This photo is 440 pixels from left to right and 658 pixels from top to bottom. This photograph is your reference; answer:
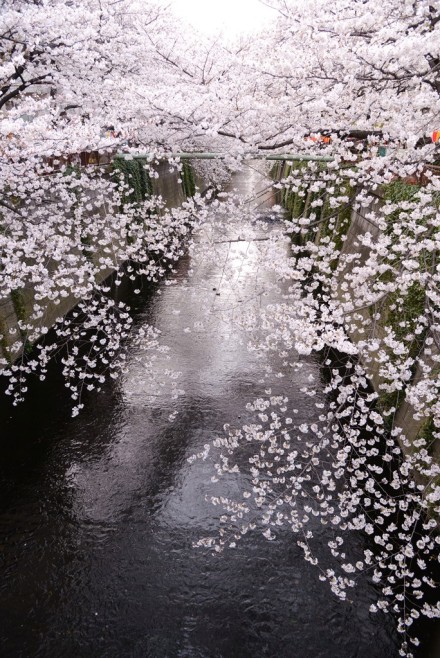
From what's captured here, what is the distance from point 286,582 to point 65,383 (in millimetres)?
7552

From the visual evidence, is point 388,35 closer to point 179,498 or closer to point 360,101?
point 360,101

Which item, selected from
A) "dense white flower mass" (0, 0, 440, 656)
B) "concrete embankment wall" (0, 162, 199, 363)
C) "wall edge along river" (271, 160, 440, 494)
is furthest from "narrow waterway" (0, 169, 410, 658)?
"wall edge along river" (271, 160, 440, 494)

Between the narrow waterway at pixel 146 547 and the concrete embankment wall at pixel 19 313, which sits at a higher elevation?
the concrete embankment wall at pixel 19 313

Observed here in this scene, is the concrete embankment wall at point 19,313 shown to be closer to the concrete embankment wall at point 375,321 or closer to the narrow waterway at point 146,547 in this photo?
the narrow waterway at point 146,547

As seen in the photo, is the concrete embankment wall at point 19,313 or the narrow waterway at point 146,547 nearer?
the narrow waterway at point 146,547

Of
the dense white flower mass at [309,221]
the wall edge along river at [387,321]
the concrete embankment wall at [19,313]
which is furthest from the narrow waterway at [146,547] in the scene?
the wall edge along river at [387,321]

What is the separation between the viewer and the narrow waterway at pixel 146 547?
575 cm

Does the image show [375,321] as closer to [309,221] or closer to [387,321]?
[309,221]

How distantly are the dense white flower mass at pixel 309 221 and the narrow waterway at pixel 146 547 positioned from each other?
43 cm

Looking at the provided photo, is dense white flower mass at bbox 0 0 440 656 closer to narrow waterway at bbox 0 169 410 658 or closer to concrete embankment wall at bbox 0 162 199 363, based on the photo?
concrete embankment wall at bbox 0 162 199 363

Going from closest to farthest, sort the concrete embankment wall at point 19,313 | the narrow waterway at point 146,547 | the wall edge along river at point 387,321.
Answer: the narrow waterway at point 146,547 < the wall edge along river at point 387,321 < the concrete embankment wall at point 19,313

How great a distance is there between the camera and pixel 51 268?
13.0 metres

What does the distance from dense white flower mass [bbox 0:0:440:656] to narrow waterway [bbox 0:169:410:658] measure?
1.40ft

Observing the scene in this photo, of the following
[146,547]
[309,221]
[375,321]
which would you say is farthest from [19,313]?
[375,321]
